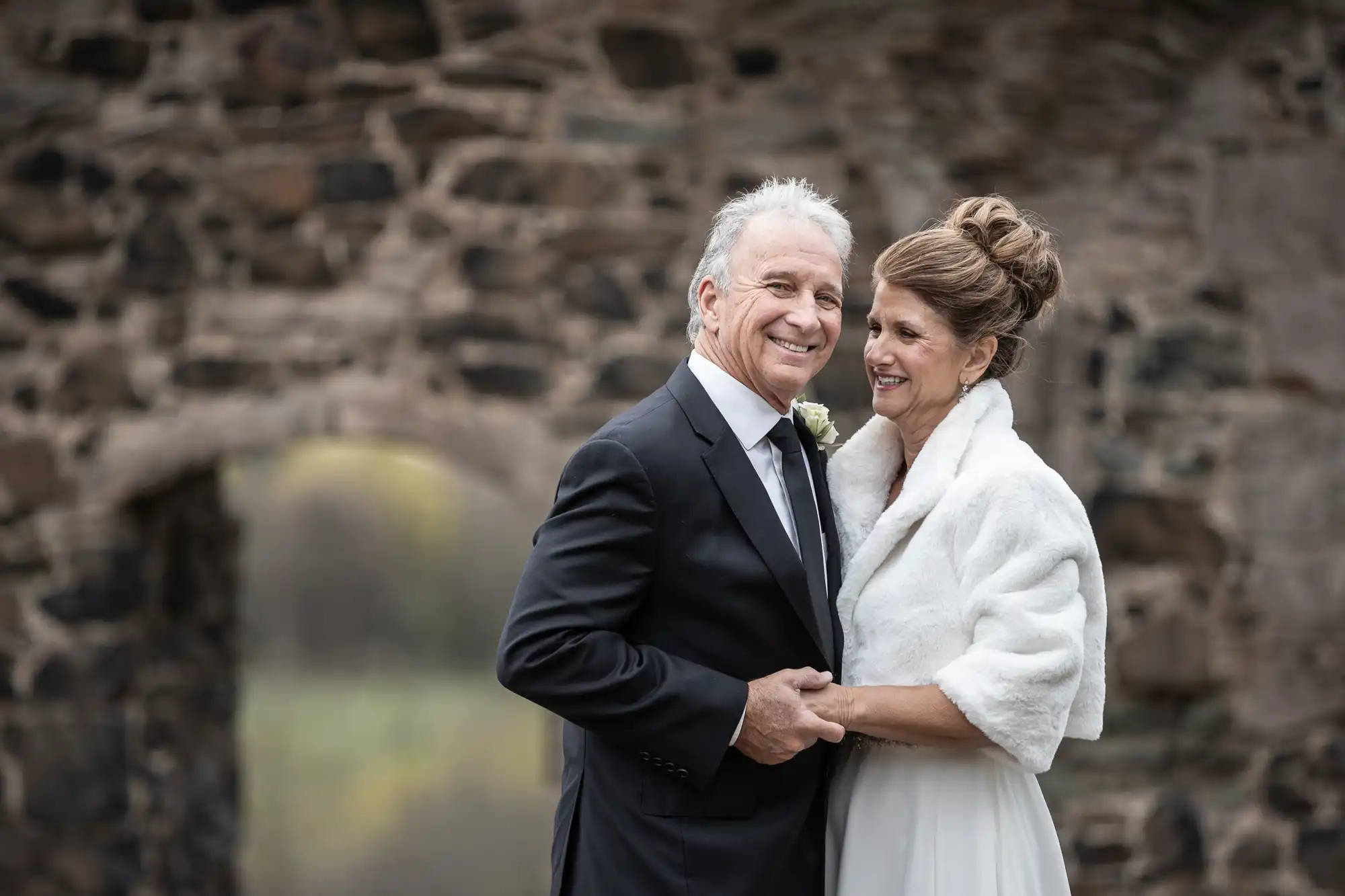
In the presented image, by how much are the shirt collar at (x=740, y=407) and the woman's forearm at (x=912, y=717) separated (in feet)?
1.25

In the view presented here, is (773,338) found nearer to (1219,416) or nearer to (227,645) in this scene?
(1219,416)

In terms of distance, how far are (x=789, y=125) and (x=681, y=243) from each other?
432 millimetres

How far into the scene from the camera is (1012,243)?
1.99 meters

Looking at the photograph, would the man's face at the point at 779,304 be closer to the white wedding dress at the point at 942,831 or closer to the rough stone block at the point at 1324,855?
the white wedding dress at the point at 942,831

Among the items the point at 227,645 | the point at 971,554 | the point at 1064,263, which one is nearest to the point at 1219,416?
the point at 1064,263

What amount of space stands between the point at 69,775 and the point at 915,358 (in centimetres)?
320

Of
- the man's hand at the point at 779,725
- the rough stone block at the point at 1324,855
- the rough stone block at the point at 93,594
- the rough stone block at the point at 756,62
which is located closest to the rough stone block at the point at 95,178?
the rough stone block at the point at 93,594

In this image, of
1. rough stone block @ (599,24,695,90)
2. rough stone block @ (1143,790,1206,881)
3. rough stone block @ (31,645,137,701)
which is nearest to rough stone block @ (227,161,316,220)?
rough stone block @ (599,24,695,90)

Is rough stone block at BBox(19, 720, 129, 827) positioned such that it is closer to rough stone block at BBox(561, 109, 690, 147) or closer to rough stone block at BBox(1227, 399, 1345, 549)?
rough stone block at BBox(561, 109, 690, 147)

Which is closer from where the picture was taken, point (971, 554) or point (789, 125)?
point (971, 554)

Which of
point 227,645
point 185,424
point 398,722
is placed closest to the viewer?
point 185,424

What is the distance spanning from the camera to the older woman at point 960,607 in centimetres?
186

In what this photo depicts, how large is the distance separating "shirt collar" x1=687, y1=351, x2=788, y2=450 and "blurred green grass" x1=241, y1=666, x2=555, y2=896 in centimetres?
282

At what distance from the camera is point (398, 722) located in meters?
8.47
